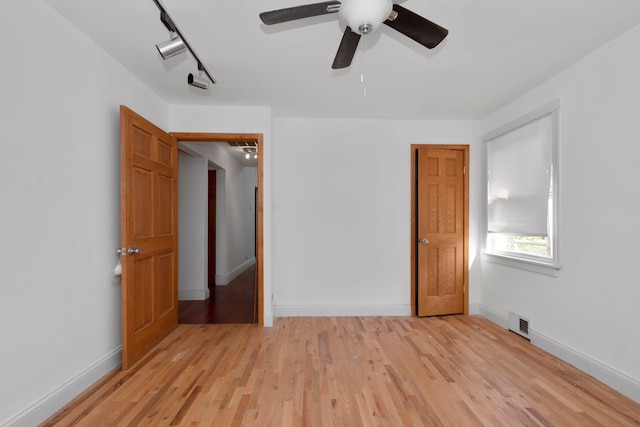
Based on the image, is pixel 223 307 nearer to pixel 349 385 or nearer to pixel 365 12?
pixel 349 385

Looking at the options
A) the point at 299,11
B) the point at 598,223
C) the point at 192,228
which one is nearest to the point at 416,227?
the point at 598,223

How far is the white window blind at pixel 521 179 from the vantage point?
295cm

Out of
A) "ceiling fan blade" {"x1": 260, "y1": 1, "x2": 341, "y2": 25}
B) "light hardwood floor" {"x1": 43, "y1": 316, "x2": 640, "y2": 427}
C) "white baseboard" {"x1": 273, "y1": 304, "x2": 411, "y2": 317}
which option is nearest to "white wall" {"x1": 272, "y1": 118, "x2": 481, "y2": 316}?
"white baseboard" {"x1": 273, "y1": 304, "x2": 411, "y2": 317}

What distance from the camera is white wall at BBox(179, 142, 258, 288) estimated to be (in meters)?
4.77

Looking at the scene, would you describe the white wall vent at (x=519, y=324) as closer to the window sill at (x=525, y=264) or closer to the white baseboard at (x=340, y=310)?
the window sill at (x=525, y=264)

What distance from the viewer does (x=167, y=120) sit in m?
3.49

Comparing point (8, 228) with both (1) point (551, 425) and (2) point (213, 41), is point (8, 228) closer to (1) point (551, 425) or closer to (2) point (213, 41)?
(2) point (213, 41)

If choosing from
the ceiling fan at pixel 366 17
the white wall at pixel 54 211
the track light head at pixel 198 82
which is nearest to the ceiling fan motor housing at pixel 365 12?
the ceiling fan at pixel 366 17

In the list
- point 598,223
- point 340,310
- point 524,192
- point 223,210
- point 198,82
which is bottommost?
point 340,310

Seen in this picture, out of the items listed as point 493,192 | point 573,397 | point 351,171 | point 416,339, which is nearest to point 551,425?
point 573,397

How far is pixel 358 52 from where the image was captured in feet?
7.97

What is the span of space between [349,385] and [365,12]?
237 cm

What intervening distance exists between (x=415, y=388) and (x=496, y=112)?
10.5ft

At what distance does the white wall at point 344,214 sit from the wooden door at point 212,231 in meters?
2.31
